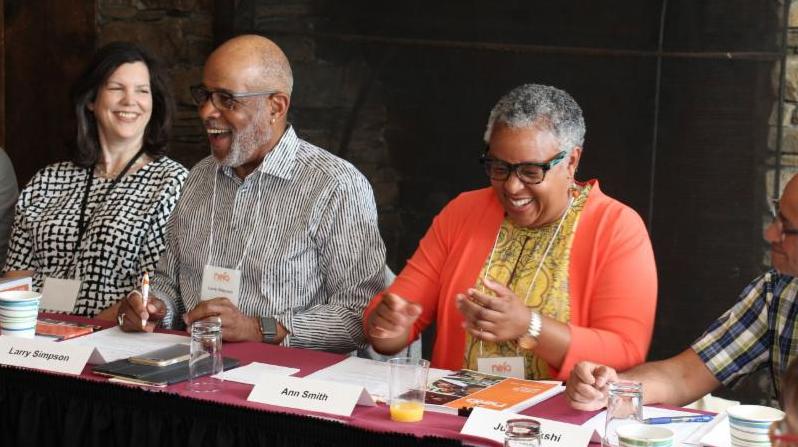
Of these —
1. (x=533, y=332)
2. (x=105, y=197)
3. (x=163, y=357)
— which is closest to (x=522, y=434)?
(x=533, y=332)

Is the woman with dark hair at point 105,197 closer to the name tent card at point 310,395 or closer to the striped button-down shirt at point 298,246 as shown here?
the striped button-down shirt at point 298,246

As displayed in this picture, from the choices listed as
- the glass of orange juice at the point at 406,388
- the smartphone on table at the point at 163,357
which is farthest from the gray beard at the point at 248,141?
the glass of orange juice at the point at 406,388

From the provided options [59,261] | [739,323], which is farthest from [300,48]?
[739,323]

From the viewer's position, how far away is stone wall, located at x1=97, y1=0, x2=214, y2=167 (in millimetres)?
5039

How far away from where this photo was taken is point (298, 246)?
128 inches

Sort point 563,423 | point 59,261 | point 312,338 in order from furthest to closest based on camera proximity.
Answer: point 59,261, point 312,338, point 563,423

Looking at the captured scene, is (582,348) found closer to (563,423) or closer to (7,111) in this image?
(563,423)

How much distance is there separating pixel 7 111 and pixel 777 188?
11.9 feet

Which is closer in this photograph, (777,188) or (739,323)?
(739,323)

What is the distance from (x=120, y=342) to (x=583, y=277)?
Result: 4.04 ft

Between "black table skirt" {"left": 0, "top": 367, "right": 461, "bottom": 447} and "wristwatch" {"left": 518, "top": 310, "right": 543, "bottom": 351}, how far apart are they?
0.56 meters

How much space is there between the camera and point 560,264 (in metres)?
2.86

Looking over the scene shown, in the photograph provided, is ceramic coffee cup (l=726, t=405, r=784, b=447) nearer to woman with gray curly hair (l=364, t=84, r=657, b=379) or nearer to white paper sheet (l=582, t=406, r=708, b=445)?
white paper sheet (l=582, t=406, r=708, b=445)

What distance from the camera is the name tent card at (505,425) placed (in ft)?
6.92
